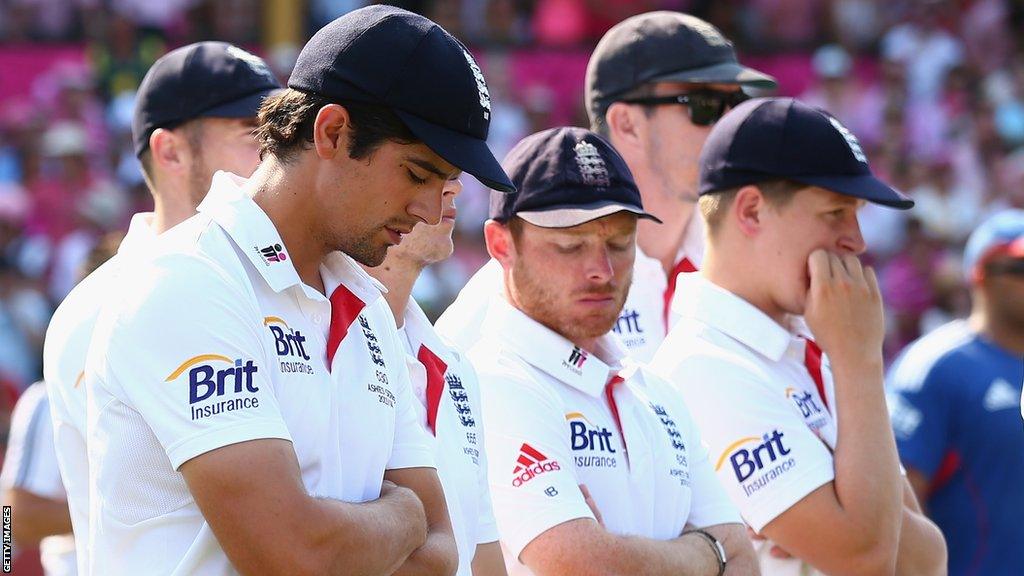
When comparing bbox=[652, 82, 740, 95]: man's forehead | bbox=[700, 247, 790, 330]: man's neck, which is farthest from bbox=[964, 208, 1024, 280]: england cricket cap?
bbox=[700, 247, 790, 330]: man's neck

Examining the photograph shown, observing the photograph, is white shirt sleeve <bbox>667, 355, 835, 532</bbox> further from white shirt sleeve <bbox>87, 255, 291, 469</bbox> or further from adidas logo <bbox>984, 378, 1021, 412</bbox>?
adidas logo <bbox>984, 378, 1021, 412</bbox>

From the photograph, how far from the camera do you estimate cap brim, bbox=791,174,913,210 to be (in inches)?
→ 175

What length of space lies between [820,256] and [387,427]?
1.83m

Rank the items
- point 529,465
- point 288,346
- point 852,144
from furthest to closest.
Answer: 1. point 852,144
2. point 529,465
3. point 288,346

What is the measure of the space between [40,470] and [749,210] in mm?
2831

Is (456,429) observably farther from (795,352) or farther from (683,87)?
(683,87)

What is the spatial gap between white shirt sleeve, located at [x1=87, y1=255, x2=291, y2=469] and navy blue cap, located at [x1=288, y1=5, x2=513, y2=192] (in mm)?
474

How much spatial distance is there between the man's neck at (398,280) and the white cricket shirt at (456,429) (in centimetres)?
6

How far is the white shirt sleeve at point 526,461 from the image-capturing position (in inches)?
150

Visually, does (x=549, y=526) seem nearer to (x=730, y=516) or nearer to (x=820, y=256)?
(x=730, y=516)

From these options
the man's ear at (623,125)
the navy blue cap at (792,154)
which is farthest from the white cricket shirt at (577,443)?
the man's ear at (623,125)

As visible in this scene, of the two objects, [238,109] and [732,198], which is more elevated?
[238,109]

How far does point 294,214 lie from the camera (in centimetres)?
302

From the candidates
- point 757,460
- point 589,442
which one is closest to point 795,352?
point 757,460
